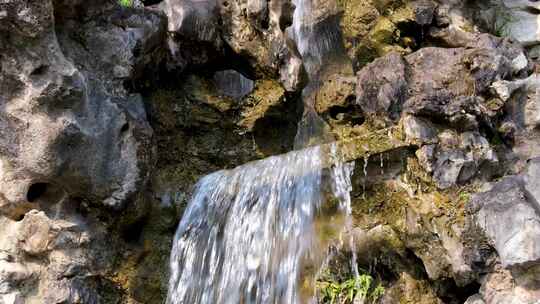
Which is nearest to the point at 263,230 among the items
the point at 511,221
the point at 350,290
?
the point at 350,290

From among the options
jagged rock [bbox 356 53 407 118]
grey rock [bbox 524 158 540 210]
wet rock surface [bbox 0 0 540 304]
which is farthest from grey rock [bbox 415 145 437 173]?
jagged rock [bbox 356 53 407 118]

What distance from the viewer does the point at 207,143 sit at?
641 cm

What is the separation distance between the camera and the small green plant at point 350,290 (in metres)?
4.86

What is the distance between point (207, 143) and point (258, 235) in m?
1.47

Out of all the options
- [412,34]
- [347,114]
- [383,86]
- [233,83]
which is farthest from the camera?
[412,34]

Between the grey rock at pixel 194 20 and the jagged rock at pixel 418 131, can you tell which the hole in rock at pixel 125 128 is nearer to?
the grey rock at pixel 194 20

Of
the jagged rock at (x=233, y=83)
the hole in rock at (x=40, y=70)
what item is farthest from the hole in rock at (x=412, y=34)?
the hole in rock at (x=40, y=70)

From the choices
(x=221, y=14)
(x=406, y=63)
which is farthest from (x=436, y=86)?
(x=221, y=14)

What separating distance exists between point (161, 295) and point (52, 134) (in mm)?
1818

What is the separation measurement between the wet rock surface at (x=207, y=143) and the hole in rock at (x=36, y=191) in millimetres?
17

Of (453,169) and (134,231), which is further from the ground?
(453,169)

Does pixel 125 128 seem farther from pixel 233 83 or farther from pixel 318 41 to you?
pixel 318 41

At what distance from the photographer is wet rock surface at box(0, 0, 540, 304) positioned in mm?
4605

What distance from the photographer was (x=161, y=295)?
5410 mm
